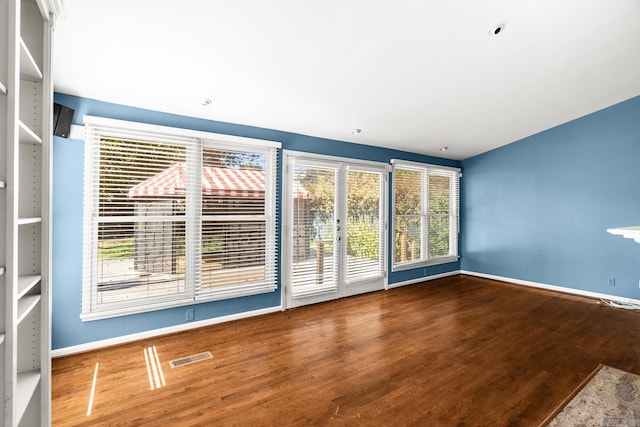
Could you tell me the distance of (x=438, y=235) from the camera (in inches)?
249

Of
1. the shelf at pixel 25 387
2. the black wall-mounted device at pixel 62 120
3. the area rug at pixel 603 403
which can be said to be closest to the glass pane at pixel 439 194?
the area rug at pixel 603 403

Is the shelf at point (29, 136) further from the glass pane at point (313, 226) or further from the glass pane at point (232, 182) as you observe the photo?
the glass pane at point (313, 226)

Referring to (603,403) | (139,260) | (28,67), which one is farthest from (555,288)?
(28,67)

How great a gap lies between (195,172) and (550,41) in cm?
381

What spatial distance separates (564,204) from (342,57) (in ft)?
15.8

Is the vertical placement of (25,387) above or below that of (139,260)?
below

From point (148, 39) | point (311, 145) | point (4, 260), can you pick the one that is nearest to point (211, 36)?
point (148, 39)

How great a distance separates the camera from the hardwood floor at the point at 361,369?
6.83 ft

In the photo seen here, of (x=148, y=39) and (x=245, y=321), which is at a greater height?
(x=148, y=39)

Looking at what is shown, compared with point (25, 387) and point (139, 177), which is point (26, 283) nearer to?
point (25, 387)

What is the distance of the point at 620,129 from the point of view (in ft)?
15.3

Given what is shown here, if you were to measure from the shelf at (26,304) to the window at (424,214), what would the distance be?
4.79 meters

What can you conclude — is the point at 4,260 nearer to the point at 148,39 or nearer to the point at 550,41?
the point at 148,39

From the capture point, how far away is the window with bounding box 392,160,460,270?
561 centimetres
